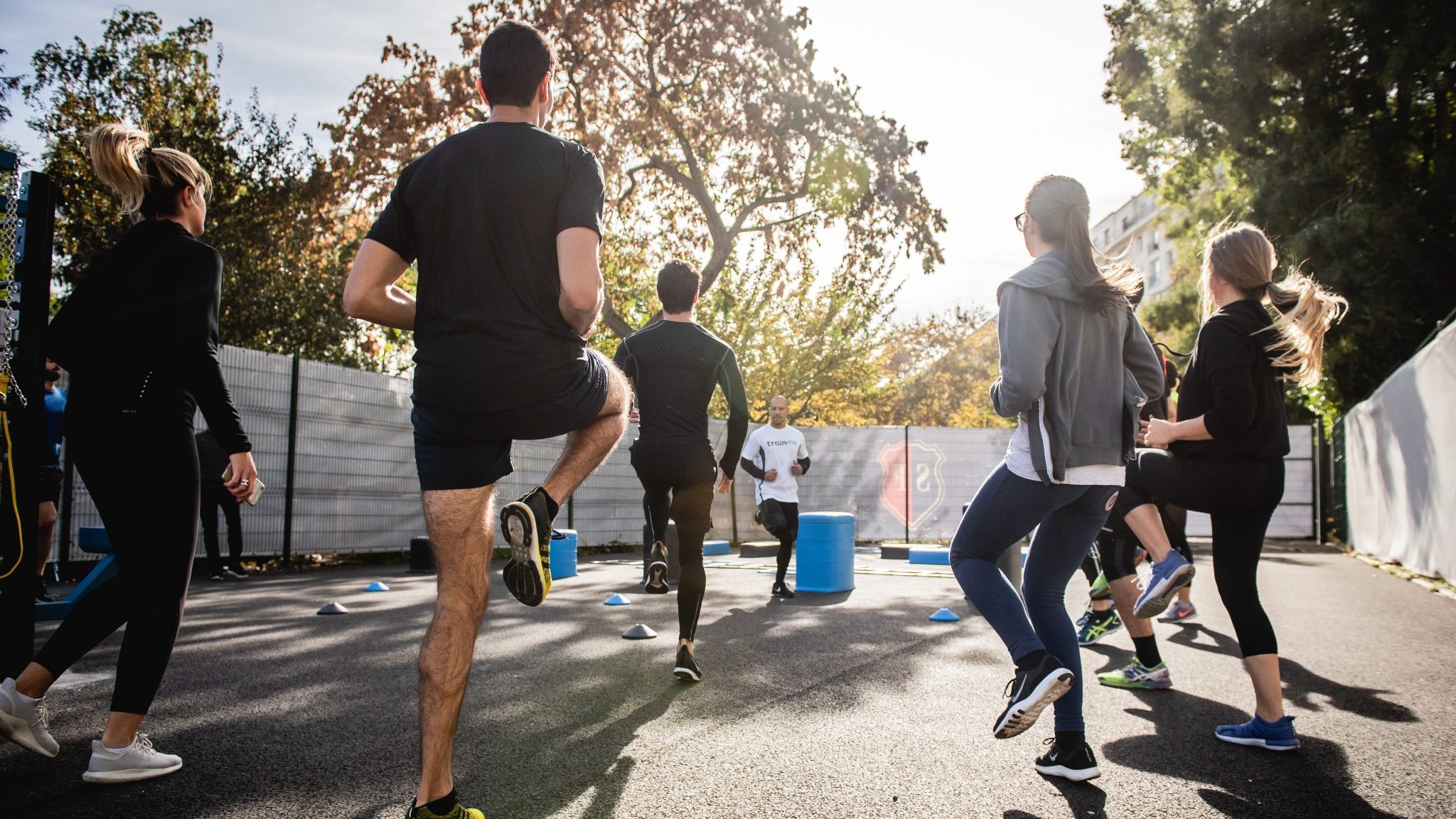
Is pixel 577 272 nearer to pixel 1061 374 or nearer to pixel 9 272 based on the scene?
pixel 1061 374

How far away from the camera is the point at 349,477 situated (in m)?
11.8

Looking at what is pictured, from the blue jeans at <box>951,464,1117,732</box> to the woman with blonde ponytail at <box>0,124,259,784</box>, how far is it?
7.36 feet

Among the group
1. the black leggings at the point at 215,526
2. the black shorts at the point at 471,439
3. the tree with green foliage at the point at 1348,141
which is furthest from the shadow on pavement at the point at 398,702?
the tree with green foliage at the point at 1348,141

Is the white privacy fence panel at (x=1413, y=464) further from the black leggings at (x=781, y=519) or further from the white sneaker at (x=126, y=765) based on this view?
the white sneaker at (x=126, y=765)

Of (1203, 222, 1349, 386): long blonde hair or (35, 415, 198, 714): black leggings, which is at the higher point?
(1203, 222, 1349, 386): long blonde hair

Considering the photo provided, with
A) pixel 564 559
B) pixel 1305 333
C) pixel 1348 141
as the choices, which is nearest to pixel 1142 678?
pixel 1305 333

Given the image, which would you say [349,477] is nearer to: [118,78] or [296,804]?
[296,804]

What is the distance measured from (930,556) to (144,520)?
1105 cm

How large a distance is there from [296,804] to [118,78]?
21.7 metres

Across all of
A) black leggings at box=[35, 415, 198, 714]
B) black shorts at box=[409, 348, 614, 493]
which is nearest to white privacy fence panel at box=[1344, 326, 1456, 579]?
black shorts at box=[409, 348, 614, 493]

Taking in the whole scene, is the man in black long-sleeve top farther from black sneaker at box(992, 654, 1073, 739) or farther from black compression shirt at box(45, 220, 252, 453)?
black compression shirt at box(45, 220, 252, 453)

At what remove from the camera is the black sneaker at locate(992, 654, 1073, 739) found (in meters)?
2.80

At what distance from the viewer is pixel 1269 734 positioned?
3.41 meters

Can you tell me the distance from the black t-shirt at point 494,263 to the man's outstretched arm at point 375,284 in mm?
40
